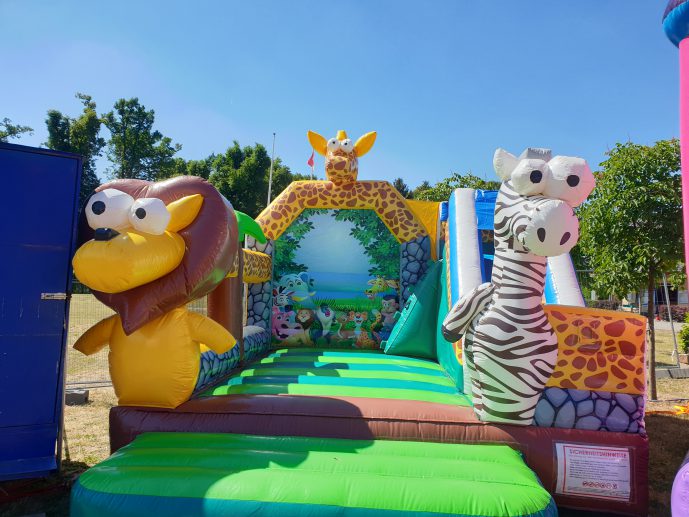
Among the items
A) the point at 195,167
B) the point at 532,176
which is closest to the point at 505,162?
the point at 532,176

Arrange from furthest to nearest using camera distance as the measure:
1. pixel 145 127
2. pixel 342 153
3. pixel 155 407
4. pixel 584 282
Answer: pixel 145 127 < pixel 584 282 < pixel 342 153 < pixel 155 407

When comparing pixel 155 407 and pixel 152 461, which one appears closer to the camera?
pixel 152 461

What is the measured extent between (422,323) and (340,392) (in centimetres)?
145

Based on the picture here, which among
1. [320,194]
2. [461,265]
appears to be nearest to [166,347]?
[461,265]

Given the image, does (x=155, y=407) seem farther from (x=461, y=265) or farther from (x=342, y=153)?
(x=342, y=153)

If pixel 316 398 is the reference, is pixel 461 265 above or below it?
above

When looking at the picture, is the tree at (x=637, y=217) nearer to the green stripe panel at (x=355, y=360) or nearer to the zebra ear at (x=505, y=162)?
the green stripe panel at (x=355, y=360)

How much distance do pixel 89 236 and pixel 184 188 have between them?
0.53 metres

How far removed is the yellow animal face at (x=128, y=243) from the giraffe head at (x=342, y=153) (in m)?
2.44

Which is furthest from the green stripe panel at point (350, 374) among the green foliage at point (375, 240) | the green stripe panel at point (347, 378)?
the green foliage at point (375, 240)

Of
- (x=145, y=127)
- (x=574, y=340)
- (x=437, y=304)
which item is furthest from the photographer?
(x=145, y=127)

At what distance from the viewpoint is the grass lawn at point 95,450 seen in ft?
7.74

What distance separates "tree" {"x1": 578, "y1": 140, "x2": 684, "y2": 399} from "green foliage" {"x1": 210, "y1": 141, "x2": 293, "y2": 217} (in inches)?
631

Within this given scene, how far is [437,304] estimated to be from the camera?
13.0 feet
